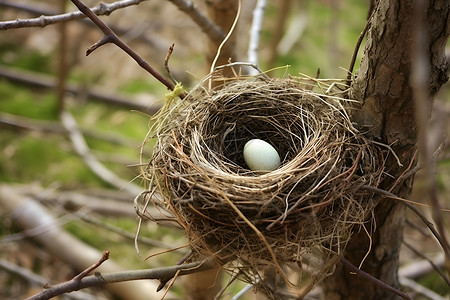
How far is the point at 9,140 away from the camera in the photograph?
11.4 feet

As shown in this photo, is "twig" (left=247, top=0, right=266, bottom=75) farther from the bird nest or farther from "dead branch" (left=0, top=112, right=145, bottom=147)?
"dead branch" (left=0, top=112, right=145, bottom=147)

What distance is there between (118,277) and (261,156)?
579mm

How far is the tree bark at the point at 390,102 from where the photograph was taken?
3.43 ft

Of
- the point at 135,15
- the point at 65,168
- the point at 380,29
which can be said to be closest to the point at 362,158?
the point at 380,29

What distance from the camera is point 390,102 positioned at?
46.1 inches

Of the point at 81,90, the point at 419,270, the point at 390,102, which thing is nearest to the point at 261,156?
the point at 390,102

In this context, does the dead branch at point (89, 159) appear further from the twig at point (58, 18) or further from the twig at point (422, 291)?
the twig at point (58, 18)

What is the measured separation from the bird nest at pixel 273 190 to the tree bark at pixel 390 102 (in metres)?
0.06

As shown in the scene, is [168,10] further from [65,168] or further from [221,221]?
[221,221]

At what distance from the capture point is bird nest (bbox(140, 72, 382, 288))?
109 cm

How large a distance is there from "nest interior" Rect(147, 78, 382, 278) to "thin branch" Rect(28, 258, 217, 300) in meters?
0.05

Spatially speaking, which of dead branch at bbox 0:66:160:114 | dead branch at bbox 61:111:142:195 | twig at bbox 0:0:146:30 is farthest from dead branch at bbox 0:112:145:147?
twig at bbox 0:0:146:30

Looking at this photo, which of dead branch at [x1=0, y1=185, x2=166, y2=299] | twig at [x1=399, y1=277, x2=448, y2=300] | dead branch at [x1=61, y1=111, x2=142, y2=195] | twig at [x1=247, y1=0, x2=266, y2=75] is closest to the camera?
twig at [x1=247, y1=0, x2=266, y2=75]

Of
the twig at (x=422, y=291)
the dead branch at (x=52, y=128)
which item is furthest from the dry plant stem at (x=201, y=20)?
the dead branch at (x=52, y=128)
